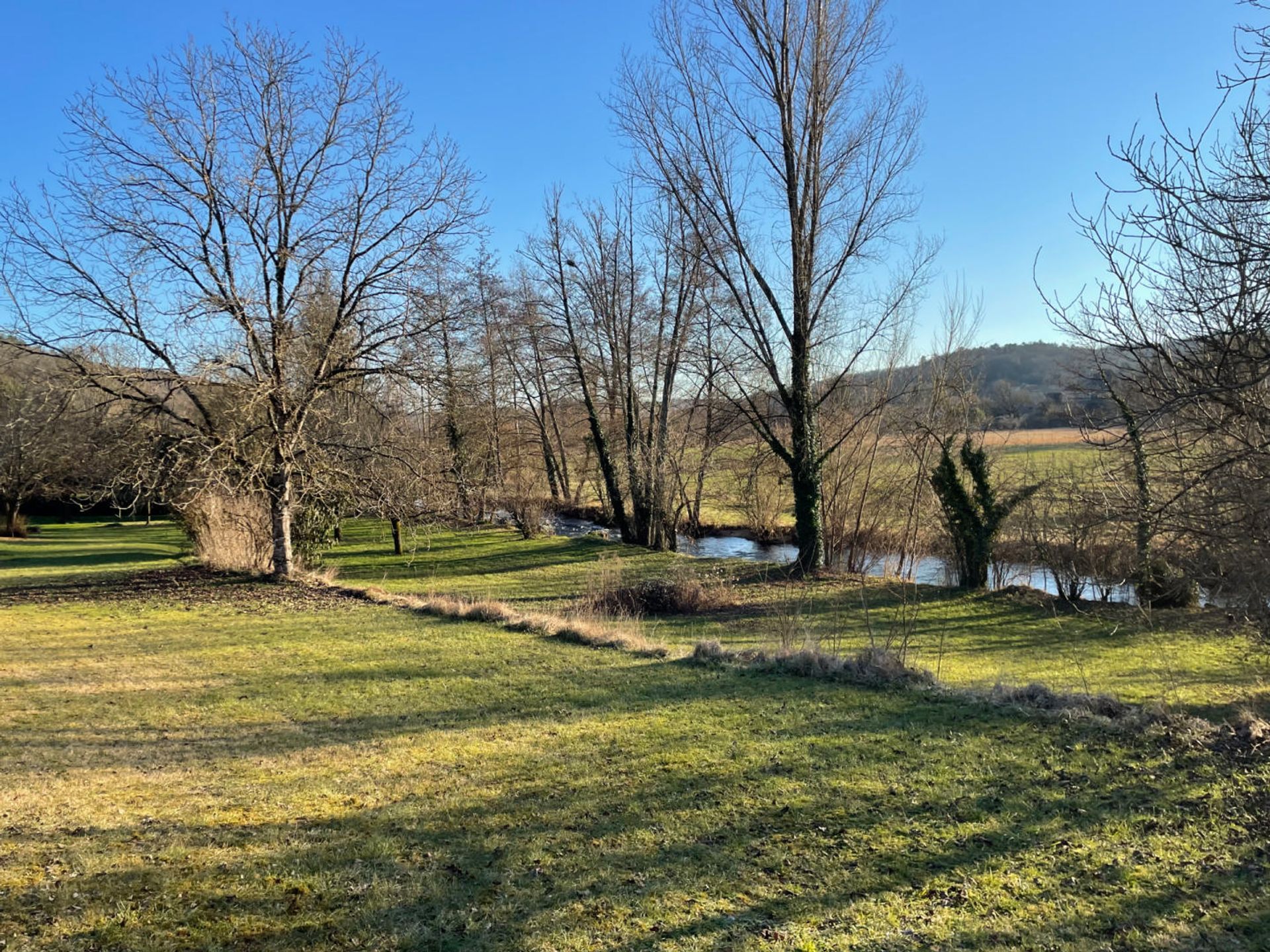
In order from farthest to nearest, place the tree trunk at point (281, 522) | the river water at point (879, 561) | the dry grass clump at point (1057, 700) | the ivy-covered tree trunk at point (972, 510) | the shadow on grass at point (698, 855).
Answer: the river water at point (879, 561)
the ivy-covered tree trunk at point (972, 510)
the tree trunk at point (281, 522)
the dry grass clump at point (1057, 700)
the shadow on grass at point (698, 855)

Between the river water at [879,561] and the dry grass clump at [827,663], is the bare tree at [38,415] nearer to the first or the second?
the dry grass clump at [827,663]

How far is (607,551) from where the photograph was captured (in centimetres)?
2352

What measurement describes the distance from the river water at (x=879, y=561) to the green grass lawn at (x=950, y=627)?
1.28m

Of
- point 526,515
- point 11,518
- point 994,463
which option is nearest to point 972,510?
point 994,463

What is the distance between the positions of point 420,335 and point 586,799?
12.0 m

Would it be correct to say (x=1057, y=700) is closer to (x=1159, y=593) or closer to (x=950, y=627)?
(x=950, y=627)

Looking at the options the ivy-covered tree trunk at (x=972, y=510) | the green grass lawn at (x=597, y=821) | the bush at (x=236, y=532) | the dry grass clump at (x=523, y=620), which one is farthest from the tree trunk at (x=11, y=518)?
the ivy-covered tree trunk at (x=972, y=510)

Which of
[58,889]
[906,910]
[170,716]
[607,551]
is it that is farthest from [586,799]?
[607,551]

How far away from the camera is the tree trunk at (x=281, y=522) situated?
1505cm

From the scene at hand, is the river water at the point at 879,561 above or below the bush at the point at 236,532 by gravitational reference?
below

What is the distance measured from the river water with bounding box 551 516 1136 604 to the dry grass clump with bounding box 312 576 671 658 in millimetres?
8192

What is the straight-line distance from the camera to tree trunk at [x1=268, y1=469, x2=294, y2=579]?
49.4 feet

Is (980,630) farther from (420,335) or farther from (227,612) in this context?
(227,612)

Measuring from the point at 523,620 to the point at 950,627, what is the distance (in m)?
7.57
